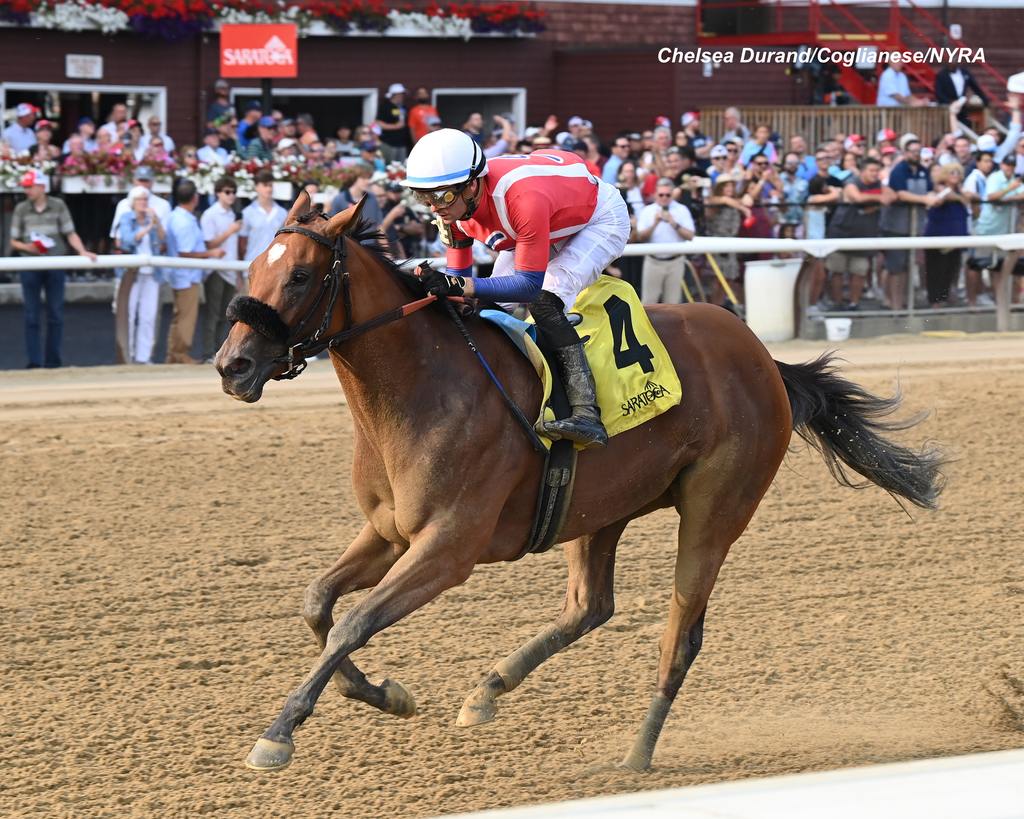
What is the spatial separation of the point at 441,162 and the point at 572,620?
1.62 meters

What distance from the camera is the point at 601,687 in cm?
527

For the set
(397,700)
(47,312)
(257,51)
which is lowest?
(397,700)

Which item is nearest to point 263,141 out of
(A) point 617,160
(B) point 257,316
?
(A) point 617,160

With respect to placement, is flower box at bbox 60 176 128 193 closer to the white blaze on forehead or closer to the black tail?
the black tail

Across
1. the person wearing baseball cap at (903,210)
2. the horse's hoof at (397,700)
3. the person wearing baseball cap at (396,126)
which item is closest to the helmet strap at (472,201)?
the horse's hoof at (397,700)

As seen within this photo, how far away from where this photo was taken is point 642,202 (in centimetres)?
1366

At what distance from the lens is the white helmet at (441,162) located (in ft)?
14.1

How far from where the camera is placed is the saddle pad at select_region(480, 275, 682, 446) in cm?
471

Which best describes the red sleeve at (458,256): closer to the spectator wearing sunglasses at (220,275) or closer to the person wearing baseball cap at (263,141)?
the spectator wearing sunglasses at (220,275)

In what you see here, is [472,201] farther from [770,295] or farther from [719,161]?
[719,161]

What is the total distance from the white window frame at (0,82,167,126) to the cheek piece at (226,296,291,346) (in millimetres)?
12799

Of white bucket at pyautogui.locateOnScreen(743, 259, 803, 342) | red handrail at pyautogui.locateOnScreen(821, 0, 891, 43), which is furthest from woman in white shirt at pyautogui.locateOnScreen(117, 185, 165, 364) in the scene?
red handrail at pyautogui.locateOnScreen(821, 0, 891, 43)

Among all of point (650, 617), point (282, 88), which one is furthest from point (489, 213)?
point (282, 88)

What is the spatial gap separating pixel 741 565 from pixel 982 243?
6.88m
